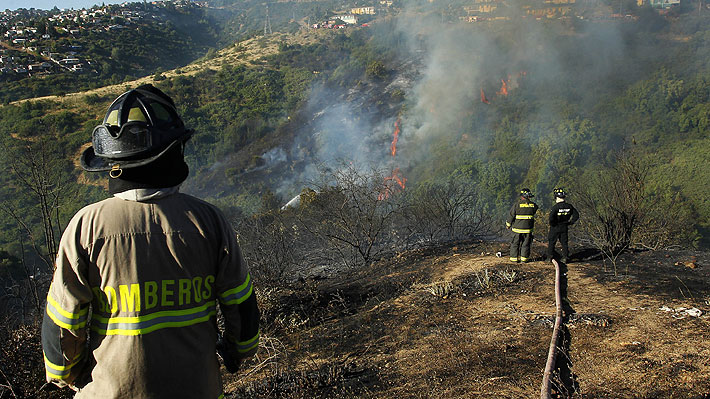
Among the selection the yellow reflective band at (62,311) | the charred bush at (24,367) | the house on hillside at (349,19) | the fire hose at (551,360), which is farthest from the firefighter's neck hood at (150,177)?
the house on hillside at (349,19)

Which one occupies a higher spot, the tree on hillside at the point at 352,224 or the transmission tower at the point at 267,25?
the transmission tower at the point at 267,25

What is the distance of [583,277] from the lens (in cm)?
639

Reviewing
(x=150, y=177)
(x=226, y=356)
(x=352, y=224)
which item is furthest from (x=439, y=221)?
(x=150, y=177)

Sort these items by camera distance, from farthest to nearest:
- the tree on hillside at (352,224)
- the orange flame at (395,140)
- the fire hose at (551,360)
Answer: the orange flame at (395,140) → the tree on hillside at (352,224) → the fire hose at (551,360)

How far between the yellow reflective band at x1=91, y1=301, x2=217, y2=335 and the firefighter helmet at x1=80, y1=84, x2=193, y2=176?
0.49 m

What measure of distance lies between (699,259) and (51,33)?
66.4 m

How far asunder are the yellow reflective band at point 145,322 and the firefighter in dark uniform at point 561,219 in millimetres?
6697

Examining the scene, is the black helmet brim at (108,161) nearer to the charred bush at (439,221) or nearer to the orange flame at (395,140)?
the charred bush at (439,221)

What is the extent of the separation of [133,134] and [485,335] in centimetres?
395

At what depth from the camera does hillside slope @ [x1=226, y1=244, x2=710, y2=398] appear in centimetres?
353

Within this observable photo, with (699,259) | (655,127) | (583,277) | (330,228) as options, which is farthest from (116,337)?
(655,127)

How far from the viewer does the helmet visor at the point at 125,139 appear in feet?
4.98

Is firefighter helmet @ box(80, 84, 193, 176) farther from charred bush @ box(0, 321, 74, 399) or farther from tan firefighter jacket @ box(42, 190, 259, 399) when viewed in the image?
charred bush @ box(0, 321, 74, 399)

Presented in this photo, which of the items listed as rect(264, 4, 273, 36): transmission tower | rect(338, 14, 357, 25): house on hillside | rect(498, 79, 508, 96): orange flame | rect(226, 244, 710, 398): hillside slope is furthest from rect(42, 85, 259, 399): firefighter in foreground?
rect(264, 4, 273, 36): transmission tower
